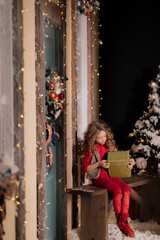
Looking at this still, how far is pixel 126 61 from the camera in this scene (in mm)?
5207

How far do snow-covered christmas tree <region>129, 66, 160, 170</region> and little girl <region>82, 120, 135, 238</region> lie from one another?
0.74 m

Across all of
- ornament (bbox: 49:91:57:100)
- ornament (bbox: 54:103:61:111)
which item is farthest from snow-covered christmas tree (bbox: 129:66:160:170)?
ornament (bbox: 49:91:57:100)

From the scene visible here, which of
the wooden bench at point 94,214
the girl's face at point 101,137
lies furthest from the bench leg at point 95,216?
the girl's face at point 101,137

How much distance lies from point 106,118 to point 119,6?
1.85 metres

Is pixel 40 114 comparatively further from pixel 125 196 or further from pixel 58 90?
pixel 125 196

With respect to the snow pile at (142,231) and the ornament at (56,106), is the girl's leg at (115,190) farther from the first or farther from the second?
the ornament at (56,106)

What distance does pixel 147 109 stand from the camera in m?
5.10

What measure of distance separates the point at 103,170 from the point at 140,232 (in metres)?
1.04

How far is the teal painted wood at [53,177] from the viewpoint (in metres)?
3.68

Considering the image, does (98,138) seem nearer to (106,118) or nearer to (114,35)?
(106,118)

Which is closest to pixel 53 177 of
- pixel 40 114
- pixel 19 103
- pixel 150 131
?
pixel 40 114

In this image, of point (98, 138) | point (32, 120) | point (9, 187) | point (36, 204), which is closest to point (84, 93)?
point (98, 138)

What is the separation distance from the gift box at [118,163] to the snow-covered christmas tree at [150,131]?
0.90 meters

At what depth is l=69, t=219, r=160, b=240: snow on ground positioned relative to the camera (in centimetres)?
404
